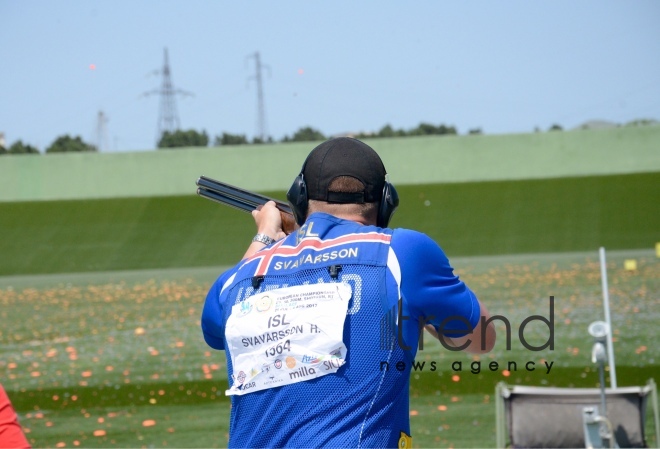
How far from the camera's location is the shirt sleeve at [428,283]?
2035mm

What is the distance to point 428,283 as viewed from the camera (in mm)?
2055

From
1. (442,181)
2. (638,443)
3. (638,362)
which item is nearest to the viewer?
(638,443)

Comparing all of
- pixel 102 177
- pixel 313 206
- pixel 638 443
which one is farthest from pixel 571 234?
pixel 313 206

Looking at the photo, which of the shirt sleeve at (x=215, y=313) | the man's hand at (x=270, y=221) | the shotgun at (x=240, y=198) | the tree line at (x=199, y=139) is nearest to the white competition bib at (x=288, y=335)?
the shirt sleeve at (x=215, y=313)

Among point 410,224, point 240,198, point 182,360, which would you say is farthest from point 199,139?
point 240,198

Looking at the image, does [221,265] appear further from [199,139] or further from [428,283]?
[428,283]

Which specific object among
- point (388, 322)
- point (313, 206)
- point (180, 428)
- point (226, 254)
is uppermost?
point (226, 254)

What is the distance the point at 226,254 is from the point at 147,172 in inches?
518

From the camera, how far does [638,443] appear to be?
183 inches

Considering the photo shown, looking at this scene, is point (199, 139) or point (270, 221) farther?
point (199, 139)

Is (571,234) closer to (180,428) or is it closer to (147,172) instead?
(147,172)

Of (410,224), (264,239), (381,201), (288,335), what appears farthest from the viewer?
(410,224)

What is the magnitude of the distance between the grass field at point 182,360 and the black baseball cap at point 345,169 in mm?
4808

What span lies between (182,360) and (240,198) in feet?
25.4
